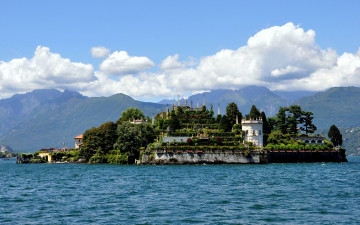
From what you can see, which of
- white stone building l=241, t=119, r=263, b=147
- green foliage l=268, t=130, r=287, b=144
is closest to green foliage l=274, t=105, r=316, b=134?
green foliage l=268, t=130, r=287, b=144

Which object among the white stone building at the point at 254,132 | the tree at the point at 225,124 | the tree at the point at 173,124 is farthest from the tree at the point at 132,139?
the white stone building at the point at 254,132

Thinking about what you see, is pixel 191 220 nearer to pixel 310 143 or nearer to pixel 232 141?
pixel 232 141

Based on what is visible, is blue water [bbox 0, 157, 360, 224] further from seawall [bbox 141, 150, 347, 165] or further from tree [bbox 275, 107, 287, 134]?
tree [bbox 275, 107, 287, 134]

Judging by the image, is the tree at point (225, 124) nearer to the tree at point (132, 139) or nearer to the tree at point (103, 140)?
A: the tree at point (132, 139)

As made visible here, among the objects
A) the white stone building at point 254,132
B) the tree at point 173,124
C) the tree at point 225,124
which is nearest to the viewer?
the white stone building at point 254,132

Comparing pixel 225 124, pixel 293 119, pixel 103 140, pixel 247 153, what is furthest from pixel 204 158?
pixel 293 119

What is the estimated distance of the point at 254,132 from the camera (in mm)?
122438

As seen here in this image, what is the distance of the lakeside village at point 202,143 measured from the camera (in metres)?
112

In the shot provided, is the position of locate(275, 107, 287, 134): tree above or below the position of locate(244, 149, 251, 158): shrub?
above

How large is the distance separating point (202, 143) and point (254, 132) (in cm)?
1566

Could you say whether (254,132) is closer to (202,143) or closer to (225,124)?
(225,124)

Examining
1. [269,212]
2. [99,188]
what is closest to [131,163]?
[99,188]

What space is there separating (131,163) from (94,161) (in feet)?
41.6

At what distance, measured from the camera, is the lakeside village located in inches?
4427
